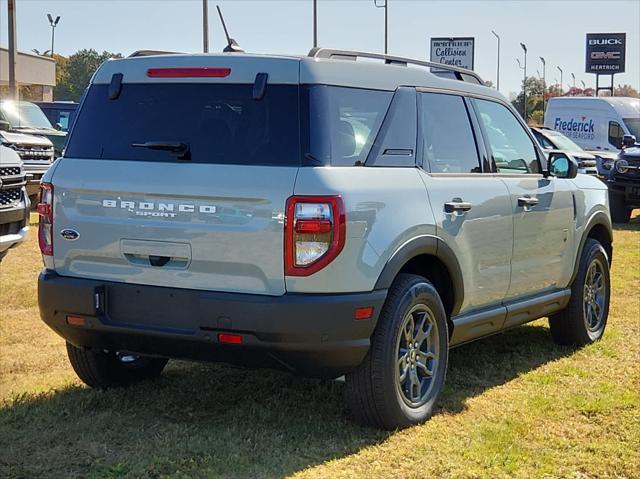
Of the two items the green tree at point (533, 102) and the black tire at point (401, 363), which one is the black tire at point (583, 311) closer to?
the black tire at point (401, 363)

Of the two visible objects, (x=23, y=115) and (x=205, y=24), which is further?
(x=205, y=24)

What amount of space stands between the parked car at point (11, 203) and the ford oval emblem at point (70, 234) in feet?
10.3

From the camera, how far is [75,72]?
90.2m

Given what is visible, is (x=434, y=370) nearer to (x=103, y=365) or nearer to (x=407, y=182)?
(x=407, y=182)

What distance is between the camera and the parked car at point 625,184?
16.4 meters

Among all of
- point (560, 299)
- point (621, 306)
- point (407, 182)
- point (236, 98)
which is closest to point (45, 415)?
point (236, 98)

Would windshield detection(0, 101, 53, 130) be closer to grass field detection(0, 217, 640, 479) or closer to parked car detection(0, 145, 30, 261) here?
parked car detection(0, 145, 30, 261)

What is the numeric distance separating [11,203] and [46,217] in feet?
10.9

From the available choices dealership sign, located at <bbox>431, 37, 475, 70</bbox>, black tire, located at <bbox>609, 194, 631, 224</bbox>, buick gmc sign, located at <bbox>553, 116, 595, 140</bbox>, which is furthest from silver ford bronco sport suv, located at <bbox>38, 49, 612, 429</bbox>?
buick gmc sign, located at <bbox>553, 116, 595, 140</bbox>

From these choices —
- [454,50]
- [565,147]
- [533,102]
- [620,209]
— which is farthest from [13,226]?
[533,102]

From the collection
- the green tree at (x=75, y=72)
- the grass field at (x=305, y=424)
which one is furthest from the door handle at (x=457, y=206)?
the green tree at (x=75, y=72)

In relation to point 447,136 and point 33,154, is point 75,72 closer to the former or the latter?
point 33,154

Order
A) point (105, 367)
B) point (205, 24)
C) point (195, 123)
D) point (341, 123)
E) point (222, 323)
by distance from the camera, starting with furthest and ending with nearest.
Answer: point (205, 24)
point (105, 367)
point (195, 123)
point (341, 123)
point (222, 323)

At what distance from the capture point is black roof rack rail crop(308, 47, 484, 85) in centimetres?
468
